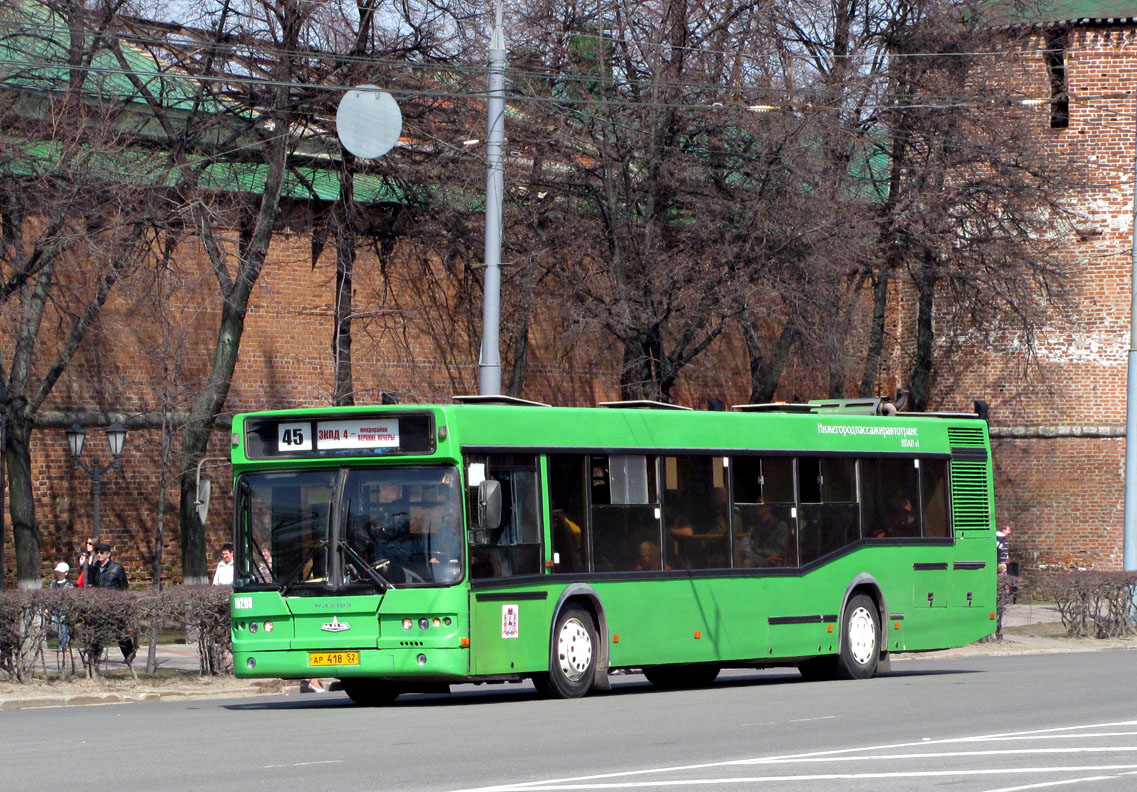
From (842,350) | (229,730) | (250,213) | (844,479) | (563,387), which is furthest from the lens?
(563,387)

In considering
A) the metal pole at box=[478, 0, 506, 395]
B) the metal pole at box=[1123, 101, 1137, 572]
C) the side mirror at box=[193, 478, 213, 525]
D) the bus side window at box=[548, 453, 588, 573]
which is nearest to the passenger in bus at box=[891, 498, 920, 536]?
the metal pole at box=[478, 0, 506, 395]

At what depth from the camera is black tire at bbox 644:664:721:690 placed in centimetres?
1948

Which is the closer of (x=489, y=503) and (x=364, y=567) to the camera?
(x=489, y=503)

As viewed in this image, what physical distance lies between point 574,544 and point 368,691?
8.20 ft

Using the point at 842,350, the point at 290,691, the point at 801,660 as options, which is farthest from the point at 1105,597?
the point at 290,691

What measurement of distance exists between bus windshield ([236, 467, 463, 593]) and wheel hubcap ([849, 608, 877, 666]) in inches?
234

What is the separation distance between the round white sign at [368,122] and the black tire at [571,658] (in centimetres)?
900

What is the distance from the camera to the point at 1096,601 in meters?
28.2

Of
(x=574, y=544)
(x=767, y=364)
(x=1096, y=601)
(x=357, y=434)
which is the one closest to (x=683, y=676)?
(x=574, y=544)

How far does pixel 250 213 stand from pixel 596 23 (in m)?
6.23

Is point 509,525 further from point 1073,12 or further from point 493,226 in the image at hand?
point 1073,12

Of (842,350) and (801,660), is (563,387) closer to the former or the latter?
(842,350)

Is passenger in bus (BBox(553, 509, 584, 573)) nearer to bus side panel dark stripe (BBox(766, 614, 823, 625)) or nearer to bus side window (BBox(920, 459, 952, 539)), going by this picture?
bus side panel dark stripe (BBox(766, 614, 823, 625))

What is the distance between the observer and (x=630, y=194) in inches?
1114
